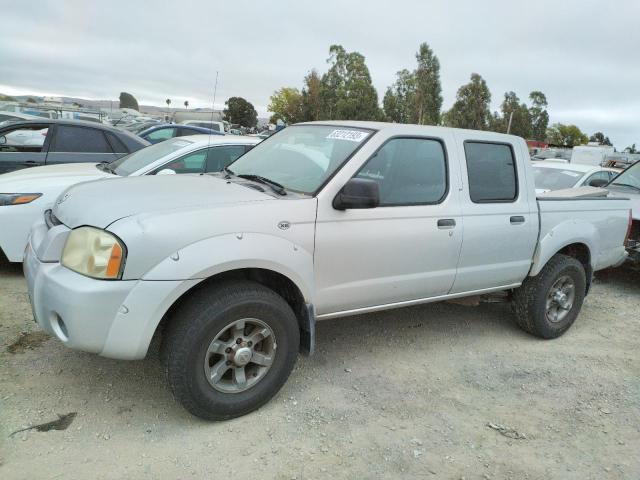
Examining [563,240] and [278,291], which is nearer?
[278,291]

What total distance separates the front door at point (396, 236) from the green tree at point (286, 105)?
6445 centimetres

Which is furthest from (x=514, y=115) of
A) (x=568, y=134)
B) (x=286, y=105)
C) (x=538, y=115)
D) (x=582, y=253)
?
(x=582, y=253)

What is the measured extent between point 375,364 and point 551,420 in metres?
1.26

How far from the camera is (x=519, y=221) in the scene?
415 centimetres

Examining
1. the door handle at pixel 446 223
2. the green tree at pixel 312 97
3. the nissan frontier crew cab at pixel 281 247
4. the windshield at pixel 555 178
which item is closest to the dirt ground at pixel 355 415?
the nissan frontier crew cab at pixel 281 247

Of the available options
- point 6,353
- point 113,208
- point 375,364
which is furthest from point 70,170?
point 375,364

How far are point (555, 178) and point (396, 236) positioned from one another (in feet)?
20.8

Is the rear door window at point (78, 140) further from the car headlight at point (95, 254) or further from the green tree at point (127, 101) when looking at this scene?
the green tree at point (127, 101)

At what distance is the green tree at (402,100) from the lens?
51.6 metres

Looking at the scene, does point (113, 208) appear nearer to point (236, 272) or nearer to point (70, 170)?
point (236, 272)

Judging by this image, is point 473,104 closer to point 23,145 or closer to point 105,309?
point 23,145

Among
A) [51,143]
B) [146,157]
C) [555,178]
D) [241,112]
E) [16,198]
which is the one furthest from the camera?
[241,112]

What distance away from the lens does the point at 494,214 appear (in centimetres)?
400

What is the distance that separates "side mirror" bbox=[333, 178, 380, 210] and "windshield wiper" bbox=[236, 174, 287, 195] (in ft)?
1.33
